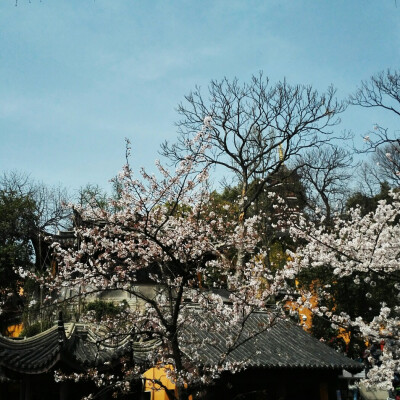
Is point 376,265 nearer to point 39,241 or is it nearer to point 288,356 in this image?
point 288,356

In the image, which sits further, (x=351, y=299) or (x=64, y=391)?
(x=351, y=299)

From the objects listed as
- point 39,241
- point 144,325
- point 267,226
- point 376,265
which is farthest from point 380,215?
point 39,241

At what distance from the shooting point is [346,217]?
2914cm

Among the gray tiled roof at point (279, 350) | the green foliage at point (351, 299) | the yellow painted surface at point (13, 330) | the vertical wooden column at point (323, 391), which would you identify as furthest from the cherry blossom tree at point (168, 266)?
the yellow painted surface at point (13, 330)

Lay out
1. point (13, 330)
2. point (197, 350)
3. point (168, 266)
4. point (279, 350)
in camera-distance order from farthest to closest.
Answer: point (13, 330)
point (279, 350)
point (197, 350)
point (168, 266)

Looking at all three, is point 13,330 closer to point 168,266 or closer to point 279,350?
point 279,350

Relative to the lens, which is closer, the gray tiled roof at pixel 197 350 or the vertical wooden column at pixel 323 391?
the gray tiled roof at pixel 197 350

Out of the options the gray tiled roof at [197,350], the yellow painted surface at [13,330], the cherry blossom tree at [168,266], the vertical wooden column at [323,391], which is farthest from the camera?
the yellow painted surface at [13,330]

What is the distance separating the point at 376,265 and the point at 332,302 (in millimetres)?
11119

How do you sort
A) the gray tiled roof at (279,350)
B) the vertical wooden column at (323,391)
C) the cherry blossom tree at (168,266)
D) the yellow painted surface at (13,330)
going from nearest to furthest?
the cherry blossom tree at (168,266) → the gray tiled roof at (279,350) → the vertical wooden column at (323,391) → the yellow painted surface at (13,330)

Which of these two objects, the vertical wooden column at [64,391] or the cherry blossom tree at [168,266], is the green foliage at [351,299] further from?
the vertical wooden column at [64,391]

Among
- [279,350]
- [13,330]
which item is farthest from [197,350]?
[13,330]

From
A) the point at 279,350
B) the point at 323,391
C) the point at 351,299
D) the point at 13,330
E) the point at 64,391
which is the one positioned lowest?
the point at 323,391

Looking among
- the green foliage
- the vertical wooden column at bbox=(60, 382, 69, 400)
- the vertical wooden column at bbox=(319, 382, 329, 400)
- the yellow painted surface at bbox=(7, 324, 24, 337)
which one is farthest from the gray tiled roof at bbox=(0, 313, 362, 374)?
the yellow painted surface at bbox=(7, 324, 24, 337)
